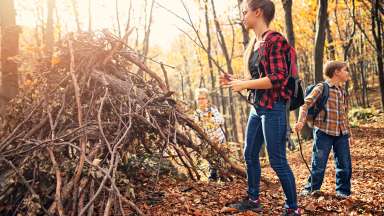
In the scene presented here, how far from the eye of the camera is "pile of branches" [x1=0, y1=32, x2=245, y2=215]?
10.3ft

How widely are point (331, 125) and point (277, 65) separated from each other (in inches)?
74.3

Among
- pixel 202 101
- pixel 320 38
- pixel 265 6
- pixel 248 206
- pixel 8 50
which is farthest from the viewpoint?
pixel 320 38

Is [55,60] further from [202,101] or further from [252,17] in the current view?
[202,101]

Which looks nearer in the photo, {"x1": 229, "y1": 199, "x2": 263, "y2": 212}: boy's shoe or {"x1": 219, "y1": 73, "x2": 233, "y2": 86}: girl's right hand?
{"x1": 219, "y1": 73, "x2": 233, "y2": 86}: girl's right hand

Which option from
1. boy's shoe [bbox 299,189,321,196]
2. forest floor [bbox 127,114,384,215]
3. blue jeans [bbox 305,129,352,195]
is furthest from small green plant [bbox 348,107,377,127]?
boy's shoe [bbox 299,189,321,196]

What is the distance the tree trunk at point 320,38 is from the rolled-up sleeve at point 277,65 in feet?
28.2

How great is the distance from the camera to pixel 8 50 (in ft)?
17.8

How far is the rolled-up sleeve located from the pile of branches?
131 cm

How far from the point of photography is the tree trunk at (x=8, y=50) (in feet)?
17.5

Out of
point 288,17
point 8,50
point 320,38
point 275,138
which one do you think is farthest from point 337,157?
point 288,17

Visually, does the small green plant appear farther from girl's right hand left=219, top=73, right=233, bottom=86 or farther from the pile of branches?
girl's right hand left=219, top=73, right=233, bottom=86

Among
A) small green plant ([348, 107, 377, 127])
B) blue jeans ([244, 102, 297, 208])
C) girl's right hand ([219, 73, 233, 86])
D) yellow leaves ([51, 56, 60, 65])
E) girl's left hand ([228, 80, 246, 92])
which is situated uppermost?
yellow leaves ([51, 56, 60, 65])

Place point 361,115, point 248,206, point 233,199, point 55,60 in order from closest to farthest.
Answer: point 248,206
point 233,199
point 55,60
point 361,115

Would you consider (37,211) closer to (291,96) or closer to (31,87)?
(31,87)
